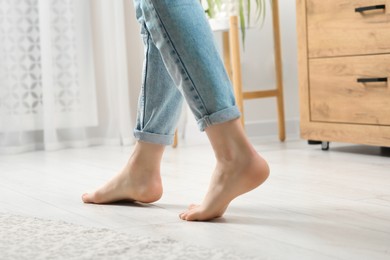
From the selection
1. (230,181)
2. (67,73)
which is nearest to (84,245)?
(230,181)

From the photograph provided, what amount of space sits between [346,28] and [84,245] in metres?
1.47

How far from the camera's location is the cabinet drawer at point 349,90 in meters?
2.22

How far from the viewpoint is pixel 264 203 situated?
1.51 metres

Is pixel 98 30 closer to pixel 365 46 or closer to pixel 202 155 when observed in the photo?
pixel 202 155

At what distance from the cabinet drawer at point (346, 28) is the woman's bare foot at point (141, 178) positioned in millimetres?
986

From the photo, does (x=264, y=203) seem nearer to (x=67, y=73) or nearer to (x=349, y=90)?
(x=349, y=90)

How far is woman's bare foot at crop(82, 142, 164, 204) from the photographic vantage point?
1.49 meters

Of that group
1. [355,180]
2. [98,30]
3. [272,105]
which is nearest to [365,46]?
[355,180]

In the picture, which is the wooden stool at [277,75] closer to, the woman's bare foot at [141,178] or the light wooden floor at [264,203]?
the light wooden floor at [264,203]

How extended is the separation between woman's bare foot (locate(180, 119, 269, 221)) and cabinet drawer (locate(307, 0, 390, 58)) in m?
1.05

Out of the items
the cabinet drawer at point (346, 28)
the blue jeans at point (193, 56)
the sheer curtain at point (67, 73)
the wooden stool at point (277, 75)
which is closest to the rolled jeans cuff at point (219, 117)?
the blue jeans at point (193, 56)

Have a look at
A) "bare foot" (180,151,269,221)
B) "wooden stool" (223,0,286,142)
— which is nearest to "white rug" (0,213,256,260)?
"bare foot" (180,151,269,221)

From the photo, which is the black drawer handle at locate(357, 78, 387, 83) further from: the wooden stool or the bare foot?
the bare foot

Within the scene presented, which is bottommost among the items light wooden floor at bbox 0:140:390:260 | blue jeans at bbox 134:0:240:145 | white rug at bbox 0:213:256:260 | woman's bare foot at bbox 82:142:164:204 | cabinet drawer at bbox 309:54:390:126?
light wooden floor at bbox 0:140:390:260
